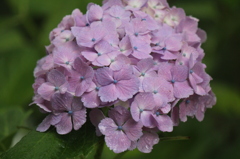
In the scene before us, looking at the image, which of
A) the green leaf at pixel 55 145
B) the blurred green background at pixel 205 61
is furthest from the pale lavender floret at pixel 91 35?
the blurred green background at pixel 205 61

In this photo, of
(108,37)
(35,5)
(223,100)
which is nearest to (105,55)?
(108,37)

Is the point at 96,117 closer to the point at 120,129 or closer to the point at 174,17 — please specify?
the point at 120,129

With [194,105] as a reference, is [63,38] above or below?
above

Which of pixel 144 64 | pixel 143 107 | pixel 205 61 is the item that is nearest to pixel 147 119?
pixel 143 107

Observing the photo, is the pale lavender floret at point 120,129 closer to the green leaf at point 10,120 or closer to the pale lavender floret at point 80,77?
the pale lavender floret at point 80,77

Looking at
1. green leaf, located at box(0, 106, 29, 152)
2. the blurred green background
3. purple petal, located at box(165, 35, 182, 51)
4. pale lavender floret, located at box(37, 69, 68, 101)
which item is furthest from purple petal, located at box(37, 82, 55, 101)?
the blurred green background
